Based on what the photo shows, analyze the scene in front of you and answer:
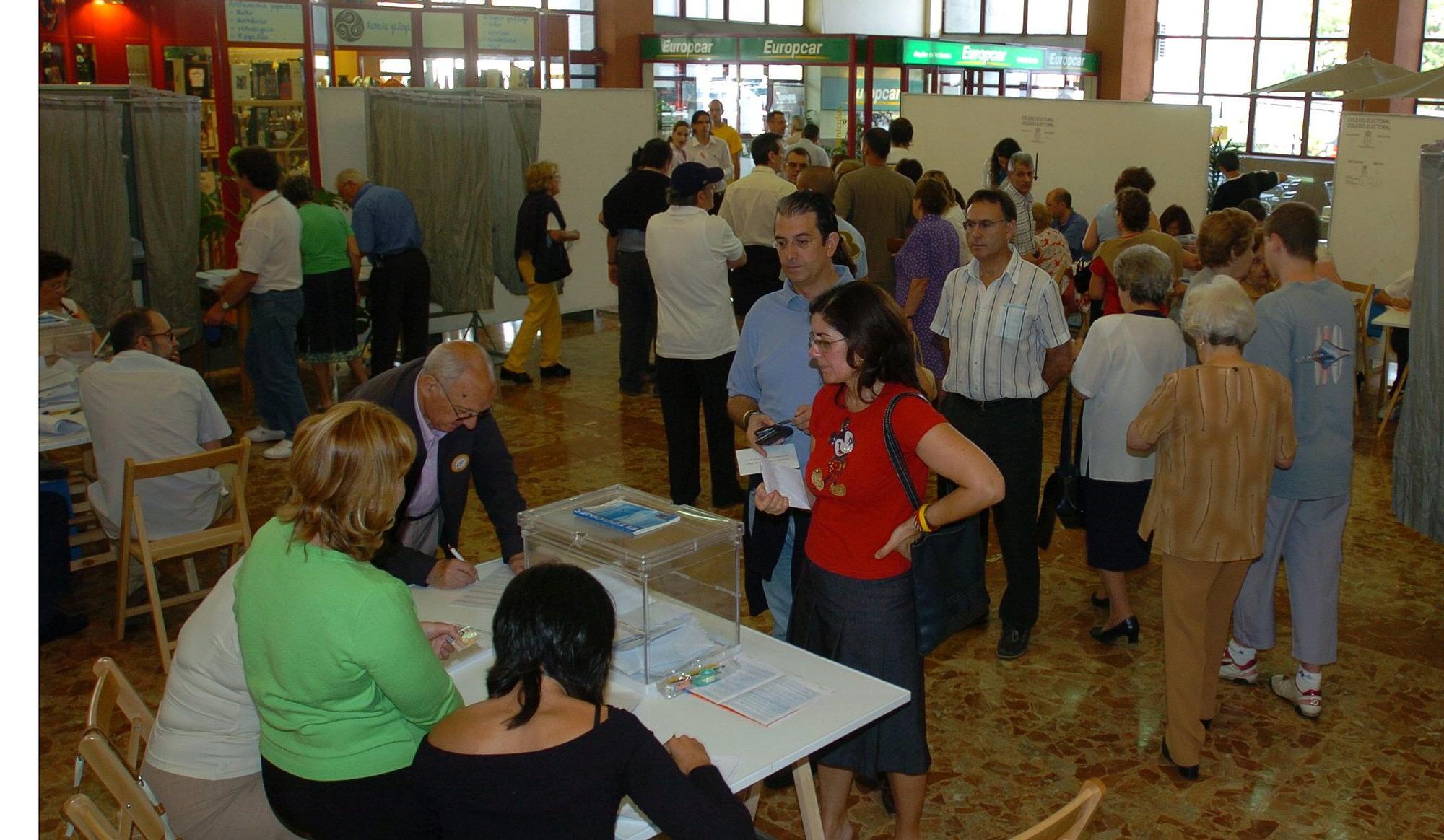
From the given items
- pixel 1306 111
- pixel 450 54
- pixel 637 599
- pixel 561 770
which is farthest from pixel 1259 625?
pixel 1306 111

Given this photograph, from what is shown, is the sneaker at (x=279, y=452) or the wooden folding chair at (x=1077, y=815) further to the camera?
the sneaker at (x=279, y=452)

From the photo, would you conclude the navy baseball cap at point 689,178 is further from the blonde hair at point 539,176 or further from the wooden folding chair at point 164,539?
the blonde hair at point 539,176

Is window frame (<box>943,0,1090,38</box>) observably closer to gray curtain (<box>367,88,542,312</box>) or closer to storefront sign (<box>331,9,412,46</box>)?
storefront sign (<box>331,9,412,46</box>)

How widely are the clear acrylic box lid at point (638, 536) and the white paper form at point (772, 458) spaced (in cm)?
28

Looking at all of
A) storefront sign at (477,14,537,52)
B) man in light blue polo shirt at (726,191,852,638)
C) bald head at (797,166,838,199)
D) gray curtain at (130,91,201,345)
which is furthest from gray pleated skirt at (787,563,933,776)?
storefront sign at (477,14,537,52)

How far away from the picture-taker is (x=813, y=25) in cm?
2222

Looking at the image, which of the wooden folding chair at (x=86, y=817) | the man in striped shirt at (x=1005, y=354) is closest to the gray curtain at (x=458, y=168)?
the man in striped shirt at (x=1005, y=354)

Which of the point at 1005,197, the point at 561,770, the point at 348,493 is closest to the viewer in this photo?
the point at 561,770

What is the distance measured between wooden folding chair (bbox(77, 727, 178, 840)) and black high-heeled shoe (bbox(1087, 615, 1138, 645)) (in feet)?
10.9

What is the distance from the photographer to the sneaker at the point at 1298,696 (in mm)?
4125

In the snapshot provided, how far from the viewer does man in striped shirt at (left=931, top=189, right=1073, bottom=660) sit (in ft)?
13.5

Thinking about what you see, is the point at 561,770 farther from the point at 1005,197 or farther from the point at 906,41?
the point at 906,41

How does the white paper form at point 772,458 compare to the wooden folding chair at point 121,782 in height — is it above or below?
above

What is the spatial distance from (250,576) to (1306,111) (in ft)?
72.3
